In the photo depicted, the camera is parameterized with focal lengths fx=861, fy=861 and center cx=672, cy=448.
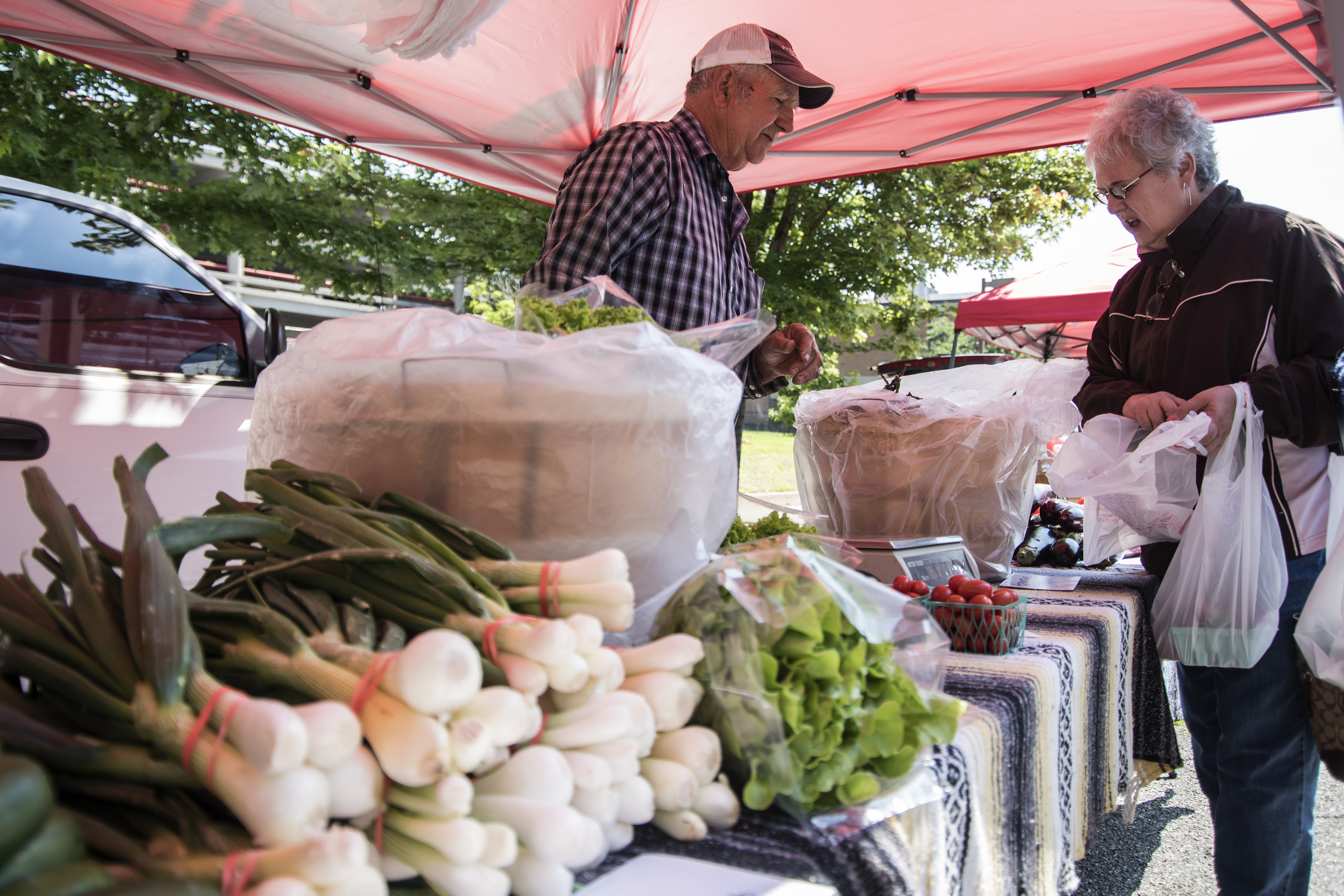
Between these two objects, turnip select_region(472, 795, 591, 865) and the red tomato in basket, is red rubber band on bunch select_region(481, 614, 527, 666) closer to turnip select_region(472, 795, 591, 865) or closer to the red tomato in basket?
turnip select_region(472, 795, 591, 865)

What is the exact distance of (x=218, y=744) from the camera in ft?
1.98

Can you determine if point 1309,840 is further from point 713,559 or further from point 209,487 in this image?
point 209,487

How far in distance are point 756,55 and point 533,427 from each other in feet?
5.16

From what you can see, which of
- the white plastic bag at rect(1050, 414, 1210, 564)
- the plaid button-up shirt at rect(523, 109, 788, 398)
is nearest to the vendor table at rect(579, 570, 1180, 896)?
the white plastic bag at rect(1050, 414, 1210, 564)

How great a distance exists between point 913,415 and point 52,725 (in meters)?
1.96

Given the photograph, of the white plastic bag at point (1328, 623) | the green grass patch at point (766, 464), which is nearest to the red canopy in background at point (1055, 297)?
the green grass patch at point (766, 464)

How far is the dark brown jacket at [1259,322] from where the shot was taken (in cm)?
190

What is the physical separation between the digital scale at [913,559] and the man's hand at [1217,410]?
60 cm

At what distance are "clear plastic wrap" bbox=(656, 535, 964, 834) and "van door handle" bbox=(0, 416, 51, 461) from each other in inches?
114

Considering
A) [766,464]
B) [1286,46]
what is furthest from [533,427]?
[766,464]

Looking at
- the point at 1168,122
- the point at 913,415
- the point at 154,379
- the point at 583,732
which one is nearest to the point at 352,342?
Answer: the point at 583,732

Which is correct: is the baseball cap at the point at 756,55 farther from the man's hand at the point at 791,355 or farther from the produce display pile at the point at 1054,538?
the produce display pile at the point at 1054,538

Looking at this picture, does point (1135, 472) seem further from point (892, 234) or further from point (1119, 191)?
point (892, 234)

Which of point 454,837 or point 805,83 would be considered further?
point 805,83
